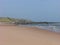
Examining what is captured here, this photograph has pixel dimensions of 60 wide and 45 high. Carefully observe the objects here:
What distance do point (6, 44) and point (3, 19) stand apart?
341 inches

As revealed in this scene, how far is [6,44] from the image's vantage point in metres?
3.55

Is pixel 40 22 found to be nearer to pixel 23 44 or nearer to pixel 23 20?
pixel 23 20

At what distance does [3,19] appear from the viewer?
39.6ft

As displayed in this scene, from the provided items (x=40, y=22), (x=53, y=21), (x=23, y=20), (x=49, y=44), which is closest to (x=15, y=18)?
(x=23, y=20)

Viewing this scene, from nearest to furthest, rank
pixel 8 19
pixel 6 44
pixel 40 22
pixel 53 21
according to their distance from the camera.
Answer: pixel 6 44
pixel 53 21
pixel 40 22
pixel 8 19

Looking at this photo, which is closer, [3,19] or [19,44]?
[19,44]

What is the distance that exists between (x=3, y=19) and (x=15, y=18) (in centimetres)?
119

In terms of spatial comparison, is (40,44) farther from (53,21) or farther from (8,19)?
(8,19)

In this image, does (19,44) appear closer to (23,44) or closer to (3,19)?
(23,44)

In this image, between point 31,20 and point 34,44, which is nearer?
point 34,44

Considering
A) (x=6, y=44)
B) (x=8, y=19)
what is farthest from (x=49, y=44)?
(x=8, y=19)

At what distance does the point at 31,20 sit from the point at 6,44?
7760 millimetres

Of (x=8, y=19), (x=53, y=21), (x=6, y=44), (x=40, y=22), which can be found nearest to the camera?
(x=6, y=44)

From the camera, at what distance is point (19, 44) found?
3557 mm
